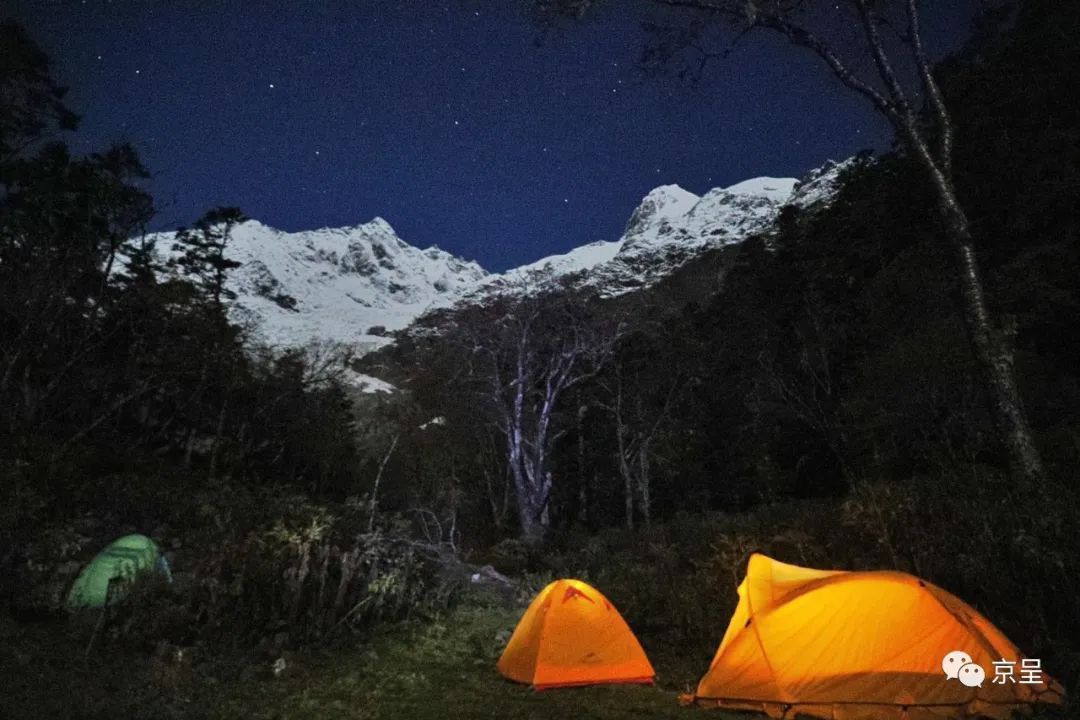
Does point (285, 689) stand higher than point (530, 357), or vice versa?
point (530, 357)

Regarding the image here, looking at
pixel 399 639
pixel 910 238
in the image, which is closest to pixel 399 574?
pixel 399 639

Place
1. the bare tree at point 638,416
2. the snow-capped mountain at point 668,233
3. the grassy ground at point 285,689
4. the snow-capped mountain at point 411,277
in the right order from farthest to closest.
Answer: the snow-capped mountain at point 668,233 < the snow-capped mountain at point 411,277 < the bare tree at point 638,416 < the grassy ground at point 285,689

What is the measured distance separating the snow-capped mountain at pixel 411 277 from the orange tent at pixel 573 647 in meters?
21.6

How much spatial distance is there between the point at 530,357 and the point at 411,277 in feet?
596

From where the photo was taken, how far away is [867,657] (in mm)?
5641

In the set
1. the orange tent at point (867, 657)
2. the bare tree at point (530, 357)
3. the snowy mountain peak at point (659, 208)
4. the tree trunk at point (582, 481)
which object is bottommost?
the orange tent at point (867, 657)

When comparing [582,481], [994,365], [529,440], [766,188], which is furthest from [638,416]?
[766,188]

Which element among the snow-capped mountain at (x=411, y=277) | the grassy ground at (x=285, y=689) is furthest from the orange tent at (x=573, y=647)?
the snow-capped mountain at (x=411, y=277)

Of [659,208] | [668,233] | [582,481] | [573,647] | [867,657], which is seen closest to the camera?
[867,657]

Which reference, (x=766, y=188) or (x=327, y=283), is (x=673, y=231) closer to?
(x=766, y=188)

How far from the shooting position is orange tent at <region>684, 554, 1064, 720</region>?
5266 millimetres

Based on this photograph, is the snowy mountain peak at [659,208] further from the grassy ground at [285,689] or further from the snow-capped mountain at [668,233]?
the grassy ground at [285,689]

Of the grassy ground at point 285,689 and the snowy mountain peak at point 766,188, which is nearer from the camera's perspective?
the grassy ground at point 285,689

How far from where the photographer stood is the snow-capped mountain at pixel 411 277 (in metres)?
67.9
